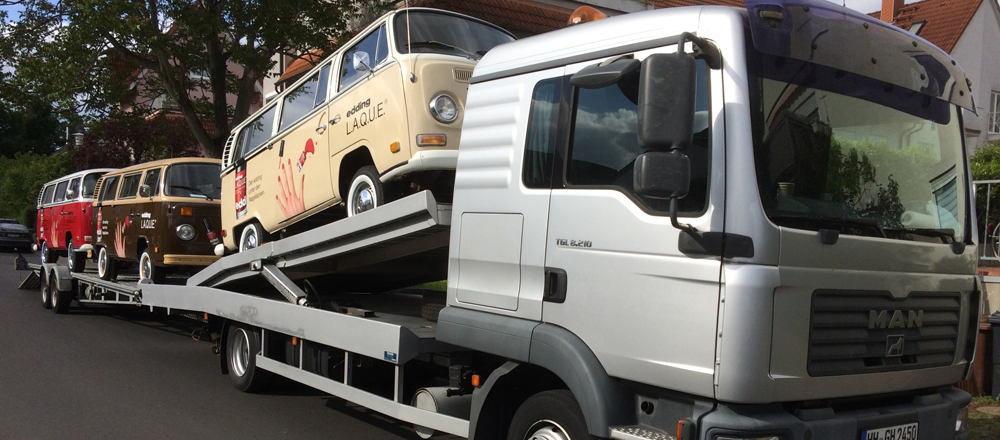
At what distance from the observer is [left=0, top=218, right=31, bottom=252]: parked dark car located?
1329 inches

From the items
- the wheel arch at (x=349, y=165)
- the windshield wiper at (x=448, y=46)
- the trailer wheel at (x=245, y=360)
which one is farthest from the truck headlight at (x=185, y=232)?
the windshield wiper at (x=448, y=46)

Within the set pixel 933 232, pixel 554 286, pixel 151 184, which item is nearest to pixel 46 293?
pixel 151 184

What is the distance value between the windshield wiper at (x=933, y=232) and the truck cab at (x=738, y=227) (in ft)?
0.05

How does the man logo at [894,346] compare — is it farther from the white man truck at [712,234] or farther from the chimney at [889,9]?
the chimney at [889,9]

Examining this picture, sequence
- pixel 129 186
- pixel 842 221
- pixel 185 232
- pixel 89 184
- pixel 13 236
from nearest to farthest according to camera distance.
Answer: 1. pixel 842 221
2. pixel 185 232
3. pixel 129 186
4. pixel 89 184
5. pixel 13 236

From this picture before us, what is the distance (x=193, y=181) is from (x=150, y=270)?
1337mm

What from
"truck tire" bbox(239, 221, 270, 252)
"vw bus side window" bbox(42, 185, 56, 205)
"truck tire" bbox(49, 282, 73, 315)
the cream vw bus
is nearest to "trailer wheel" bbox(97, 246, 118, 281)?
"truck tire" bbox(49, 282, 73, 315)

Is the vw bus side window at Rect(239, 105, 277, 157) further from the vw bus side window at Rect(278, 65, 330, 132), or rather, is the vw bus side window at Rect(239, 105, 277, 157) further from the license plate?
the license plate

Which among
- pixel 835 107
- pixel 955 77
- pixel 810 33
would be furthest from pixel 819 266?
pixel 955 77

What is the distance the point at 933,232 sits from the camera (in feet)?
13.4

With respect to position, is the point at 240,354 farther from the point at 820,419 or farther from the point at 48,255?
the point at 48,255

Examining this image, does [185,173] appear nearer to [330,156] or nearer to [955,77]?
[330,156]

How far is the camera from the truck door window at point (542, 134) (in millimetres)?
4293

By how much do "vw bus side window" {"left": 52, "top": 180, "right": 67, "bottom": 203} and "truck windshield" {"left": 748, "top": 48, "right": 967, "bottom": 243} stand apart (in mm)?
15503
